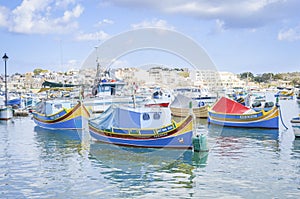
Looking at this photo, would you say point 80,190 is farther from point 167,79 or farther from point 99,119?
point 167,79

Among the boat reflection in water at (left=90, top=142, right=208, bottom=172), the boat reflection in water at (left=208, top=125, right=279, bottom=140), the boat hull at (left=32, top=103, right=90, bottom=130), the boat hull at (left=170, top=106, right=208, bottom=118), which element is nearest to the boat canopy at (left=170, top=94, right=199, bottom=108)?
the boat hull at (left=170, top=106, right=208, bottom=118)

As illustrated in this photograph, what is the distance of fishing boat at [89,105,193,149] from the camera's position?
2014 centimetres

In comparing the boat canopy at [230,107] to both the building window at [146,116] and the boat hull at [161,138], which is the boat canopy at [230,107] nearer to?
the building window at [146,116]

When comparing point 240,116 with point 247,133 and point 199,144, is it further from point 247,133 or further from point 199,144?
point 199,144

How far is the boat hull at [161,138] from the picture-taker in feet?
65.6

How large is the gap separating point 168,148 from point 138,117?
7.98 feet

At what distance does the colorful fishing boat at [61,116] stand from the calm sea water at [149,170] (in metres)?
6.26

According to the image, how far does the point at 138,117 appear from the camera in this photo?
70.9 feet

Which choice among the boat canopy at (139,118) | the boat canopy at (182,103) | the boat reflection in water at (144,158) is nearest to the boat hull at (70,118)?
the boat canopy at (139,118)

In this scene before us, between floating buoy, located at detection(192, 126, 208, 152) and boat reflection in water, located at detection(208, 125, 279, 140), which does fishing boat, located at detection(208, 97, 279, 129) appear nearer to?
boat reflection in water, located at detection(208, 125, 279, 140)

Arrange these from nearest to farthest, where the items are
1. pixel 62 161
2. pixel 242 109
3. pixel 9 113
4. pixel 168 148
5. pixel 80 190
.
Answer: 1. pixel 80 190
2. pixel 62 161
3. pixel 168 148
4. pixel 242 109
5. pixel 9 113

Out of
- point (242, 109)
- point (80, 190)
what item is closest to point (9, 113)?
point (242, 109)

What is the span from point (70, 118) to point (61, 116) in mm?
891

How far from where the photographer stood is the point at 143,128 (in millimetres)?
21391
